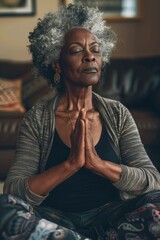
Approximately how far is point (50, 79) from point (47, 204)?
491mm

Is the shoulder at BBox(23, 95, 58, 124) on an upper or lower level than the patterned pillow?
upper

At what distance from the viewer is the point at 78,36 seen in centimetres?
190

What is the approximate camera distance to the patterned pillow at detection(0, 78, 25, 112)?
4074mm

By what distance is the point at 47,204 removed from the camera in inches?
74.6

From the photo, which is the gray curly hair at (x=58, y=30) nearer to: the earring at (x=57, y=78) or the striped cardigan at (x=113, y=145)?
the earring at (x=57, y=78)

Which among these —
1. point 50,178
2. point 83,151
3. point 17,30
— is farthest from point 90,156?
point 17,30

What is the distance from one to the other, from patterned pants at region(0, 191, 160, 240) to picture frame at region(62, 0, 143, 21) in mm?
3238

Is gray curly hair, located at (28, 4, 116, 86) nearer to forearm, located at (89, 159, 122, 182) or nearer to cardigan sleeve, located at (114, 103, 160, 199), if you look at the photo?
cardigan sleeve, located at (114, 103, 160, 199)

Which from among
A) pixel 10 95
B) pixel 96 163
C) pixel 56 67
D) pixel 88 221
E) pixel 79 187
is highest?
pixel 56 67

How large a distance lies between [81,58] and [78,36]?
0.08 meters

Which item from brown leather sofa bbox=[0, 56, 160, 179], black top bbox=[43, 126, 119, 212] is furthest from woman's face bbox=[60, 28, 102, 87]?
brown leather sofa bbox=[0, 56, 160, 179]

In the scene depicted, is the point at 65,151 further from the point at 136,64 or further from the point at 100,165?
the point at 136,64

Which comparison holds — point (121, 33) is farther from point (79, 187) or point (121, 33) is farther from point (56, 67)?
point (79, 187)

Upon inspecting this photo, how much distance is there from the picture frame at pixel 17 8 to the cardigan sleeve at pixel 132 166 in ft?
10.1
